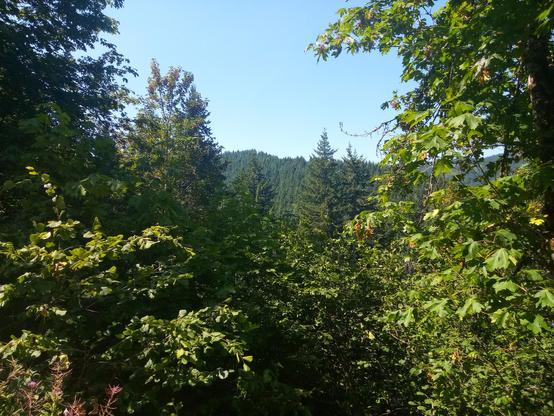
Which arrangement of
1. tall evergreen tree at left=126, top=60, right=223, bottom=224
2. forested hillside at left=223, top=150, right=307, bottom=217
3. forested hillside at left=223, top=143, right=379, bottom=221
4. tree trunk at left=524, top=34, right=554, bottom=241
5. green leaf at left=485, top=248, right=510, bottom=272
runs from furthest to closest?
forested hillside at left=223, top=150, right=307, bottom=217 < forested hillside at left=223, top=143, right=379, bottom=221 < tall evergreen tree at left=126, top=60, right=223, bottom=224 < tree trunk at left=524, top=34, right=554, bottom=241 < green leaf at left=485, top=248, right=510, bottom=272

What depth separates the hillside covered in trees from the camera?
9.93 ft

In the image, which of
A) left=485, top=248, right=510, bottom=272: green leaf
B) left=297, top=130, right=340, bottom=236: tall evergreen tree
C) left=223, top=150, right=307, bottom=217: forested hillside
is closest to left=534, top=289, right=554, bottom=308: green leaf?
left=485, top=248, right=510, bottom=272: green leaf

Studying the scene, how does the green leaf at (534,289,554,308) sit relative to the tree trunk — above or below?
below

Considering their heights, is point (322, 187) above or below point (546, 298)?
above

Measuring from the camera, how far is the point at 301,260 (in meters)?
6.79

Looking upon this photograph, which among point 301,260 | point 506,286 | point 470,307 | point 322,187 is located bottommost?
point 470,307

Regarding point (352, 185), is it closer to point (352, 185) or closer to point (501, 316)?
point (352, 185)

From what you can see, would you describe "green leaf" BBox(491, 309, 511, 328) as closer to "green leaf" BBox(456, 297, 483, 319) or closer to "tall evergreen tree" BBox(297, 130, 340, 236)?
"green leaf" BBox(456, 297, 483, 319)

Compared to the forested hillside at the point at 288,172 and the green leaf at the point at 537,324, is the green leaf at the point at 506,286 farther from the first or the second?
the forested hillside at the point at 288,172

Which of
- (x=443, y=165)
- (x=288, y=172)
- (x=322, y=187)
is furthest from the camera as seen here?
(x=288, y=172)

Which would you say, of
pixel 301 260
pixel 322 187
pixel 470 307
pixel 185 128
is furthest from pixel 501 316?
pixel 322 187

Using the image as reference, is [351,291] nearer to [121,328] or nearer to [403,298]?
[403,298]

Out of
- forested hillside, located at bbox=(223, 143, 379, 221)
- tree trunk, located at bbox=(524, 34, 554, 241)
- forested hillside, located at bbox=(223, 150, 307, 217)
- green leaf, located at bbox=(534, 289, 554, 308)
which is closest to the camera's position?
green leaf, located at bbox=(534, 289, 554, 308)

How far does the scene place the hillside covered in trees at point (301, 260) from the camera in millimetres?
3025
